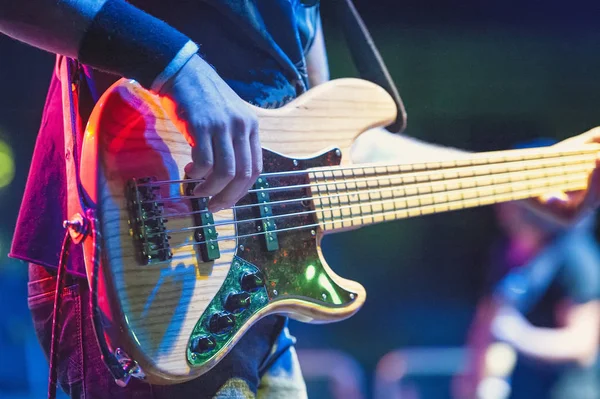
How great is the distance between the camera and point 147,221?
78 cm

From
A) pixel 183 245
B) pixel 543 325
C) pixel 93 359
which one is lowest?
pixel 543 325

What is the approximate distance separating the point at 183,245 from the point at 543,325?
6.70 ft

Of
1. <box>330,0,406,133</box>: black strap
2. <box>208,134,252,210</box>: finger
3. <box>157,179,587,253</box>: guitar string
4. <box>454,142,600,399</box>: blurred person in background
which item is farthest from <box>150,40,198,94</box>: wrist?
<box>454,142,600,399</box>: blurred person in background

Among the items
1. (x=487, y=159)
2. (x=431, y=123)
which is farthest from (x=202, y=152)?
(x=431, y=123)

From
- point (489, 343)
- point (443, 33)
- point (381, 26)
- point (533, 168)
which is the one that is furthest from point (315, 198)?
point (489, 343)

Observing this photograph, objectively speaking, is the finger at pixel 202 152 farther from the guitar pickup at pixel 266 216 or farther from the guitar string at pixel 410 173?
the guitar pickup at pixel 266 216

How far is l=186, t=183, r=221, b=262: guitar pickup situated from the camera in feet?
2.76

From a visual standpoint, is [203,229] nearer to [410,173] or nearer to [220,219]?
[220,219]

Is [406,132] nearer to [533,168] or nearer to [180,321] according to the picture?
[533,168]

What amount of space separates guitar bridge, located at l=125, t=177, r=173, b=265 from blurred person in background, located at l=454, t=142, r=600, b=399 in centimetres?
195

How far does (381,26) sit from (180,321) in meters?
1.50

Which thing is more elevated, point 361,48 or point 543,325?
point 361,48

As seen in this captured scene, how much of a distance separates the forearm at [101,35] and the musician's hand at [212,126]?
2 cm

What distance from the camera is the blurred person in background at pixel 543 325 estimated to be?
7.73 ft
